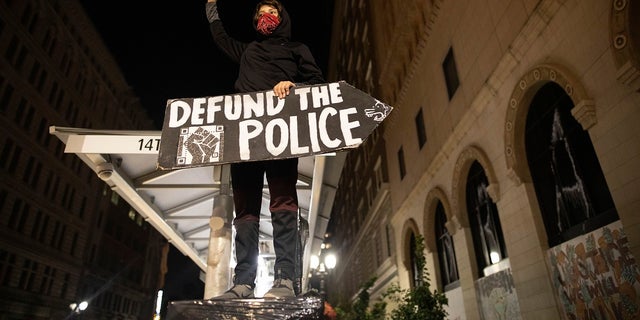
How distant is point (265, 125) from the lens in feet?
9.09

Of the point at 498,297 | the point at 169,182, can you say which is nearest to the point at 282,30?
the point at 169,182

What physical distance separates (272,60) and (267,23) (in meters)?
0.38

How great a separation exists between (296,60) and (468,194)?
1130 centimetres

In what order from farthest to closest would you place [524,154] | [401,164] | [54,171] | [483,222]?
1. [54,171]
2. [401,164]
3. [483,222]
4. [524,154]

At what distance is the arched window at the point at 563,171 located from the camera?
767 centimetres

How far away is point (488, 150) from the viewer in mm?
11391

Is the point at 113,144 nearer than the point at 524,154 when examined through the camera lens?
Yes

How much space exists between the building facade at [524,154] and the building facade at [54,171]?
3154 cm

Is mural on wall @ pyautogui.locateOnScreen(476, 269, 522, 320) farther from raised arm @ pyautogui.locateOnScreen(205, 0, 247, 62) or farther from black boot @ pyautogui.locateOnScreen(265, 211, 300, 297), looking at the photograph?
raised arm @ pyautogui.locateOnScreen(205, 0, 247, 62)

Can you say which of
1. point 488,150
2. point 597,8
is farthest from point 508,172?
point 597,8

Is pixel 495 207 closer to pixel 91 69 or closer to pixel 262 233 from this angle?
pixel 262 233

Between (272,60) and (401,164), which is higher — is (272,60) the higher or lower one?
the lower one

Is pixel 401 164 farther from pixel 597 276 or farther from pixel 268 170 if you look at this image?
pixel 268 170

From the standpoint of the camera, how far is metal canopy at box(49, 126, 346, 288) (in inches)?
220
